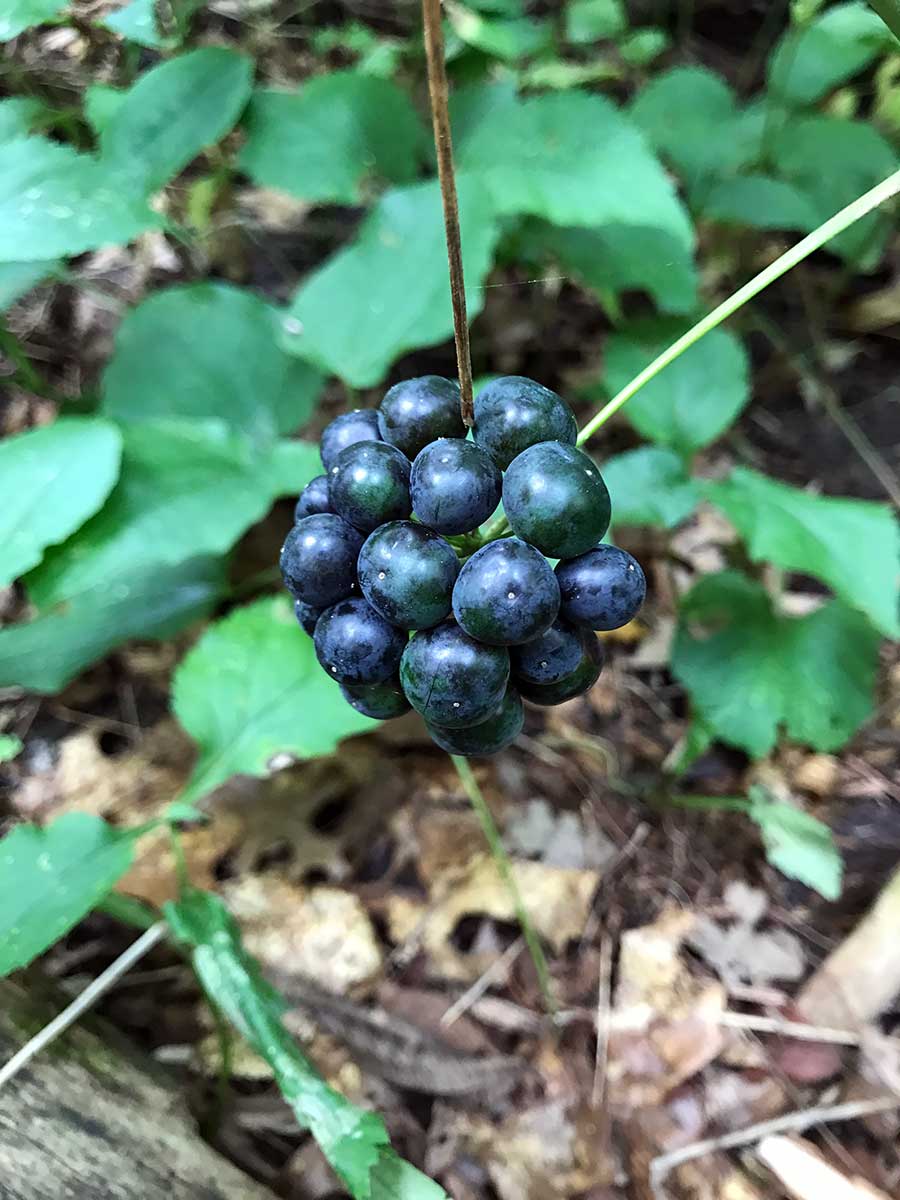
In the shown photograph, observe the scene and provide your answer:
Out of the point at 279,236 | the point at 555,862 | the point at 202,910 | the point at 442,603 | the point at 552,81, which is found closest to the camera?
the point at 442,603

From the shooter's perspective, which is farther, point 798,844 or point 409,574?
point 798,844

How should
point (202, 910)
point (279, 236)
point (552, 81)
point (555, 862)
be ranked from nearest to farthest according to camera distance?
point (202, 910)
point (555, 862)
point (552, 81)
point (279, 236)

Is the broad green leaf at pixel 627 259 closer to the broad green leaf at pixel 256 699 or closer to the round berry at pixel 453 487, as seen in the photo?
the broad green leaf at pixel 256 699

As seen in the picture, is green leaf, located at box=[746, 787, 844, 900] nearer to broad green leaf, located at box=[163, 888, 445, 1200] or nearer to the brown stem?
broad green leaf, located at box=[163, 888, 445, 1200]

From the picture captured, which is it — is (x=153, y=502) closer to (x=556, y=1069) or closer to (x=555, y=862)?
(x=555, y=862)

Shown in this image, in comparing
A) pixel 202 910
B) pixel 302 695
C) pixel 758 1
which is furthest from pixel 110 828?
pixel 758 1

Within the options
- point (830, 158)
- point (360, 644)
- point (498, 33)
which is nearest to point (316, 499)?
point (360, 644)

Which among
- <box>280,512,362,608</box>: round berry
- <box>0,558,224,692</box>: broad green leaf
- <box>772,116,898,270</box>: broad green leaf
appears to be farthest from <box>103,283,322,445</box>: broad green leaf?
<box>772,116,898,270</box>: broad green leaf

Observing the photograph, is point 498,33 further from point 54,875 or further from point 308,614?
point 54,875
